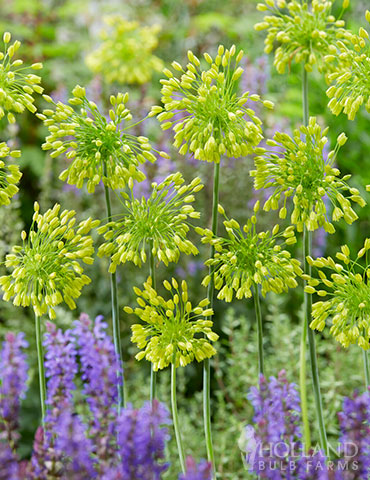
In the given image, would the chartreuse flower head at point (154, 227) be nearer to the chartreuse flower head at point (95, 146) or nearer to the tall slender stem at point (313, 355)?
the chartreuse flower head at point (95, 146)

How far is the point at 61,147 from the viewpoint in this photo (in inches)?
47.1

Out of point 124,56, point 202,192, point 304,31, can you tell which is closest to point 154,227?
point 304,31

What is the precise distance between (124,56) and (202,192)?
117 centimetres

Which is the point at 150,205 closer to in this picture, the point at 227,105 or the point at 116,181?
the point at 116,181

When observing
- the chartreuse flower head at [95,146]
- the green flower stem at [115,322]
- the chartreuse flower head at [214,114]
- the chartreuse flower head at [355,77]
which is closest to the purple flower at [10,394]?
the green flower stem at [115,322]

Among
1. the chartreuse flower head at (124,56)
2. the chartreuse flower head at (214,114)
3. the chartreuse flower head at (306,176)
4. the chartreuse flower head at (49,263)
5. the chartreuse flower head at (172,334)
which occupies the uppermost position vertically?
the chartreuse flower head at (124,56)

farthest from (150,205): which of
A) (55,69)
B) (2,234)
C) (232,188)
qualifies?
(55,69)

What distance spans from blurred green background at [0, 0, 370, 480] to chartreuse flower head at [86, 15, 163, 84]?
128 mm

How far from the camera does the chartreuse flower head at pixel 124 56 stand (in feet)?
11.8

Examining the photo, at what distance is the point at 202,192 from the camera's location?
3.04 metres

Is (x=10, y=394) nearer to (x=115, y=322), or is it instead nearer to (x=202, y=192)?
(x=115, y=322)

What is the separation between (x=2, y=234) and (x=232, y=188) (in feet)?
3.89

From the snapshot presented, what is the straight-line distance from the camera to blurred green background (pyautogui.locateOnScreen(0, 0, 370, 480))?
2.24 meters

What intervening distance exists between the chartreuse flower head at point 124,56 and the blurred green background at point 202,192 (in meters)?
0.13
